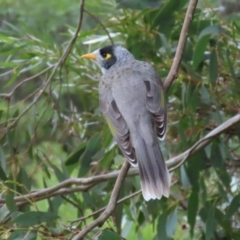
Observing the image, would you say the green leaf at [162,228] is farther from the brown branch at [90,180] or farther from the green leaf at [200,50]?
the green leaf at [200,50]

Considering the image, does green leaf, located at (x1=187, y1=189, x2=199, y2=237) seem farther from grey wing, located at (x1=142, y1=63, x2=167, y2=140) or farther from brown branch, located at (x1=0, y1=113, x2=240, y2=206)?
grey wing, located at (x1=142, y1=63, x2=167, y2=140)

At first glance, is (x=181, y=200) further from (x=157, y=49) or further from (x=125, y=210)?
(x=157, y=49)

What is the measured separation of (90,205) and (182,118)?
1.88 feet

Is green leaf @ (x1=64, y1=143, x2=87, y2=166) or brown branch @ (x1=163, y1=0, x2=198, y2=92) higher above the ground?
brown branch @ (x1=163, y1=0, x2=198, y2=92)

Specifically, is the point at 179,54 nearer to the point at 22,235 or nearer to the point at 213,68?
the point at 213,68

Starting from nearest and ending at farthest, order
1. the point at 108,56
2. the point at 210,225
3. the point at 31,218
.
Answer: the point at 31,218, the point at 210,225, the point at 108,56

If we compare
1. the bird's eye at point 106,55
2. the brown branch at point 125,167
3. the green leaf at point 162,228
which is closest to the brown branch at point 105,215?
the brown branch at point 125,167

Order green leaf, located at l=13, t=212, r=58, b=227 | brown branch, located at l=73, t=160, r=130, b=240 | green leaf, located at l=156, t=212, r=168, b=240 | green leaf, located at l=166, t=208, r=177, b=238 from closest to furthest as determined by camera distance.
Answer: brown branch, located at l=73, t=160, r=130, b=240 < green leaf, located at l=13, t=212, r=58, b=227 < green leaf, located at l=156, t=212, r=168, b=240 < green leaf, located at l=166, t=208, r=177, b=238

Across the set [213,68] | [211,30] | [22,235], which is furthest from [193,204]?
[22,235]

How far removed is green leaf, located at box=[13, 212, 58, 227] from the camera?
2794 mm

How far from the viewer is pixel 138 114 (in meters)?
3.12

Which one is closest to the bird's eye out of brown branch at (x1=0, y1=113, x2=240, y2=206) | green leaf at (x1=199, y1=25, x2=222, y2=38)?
green leaf at (x1=199, y1=25, x2=222, y2=38)

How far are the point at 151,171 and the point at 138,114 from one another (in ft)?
1.06

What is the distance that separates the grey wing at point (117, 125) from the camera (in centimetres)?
288
